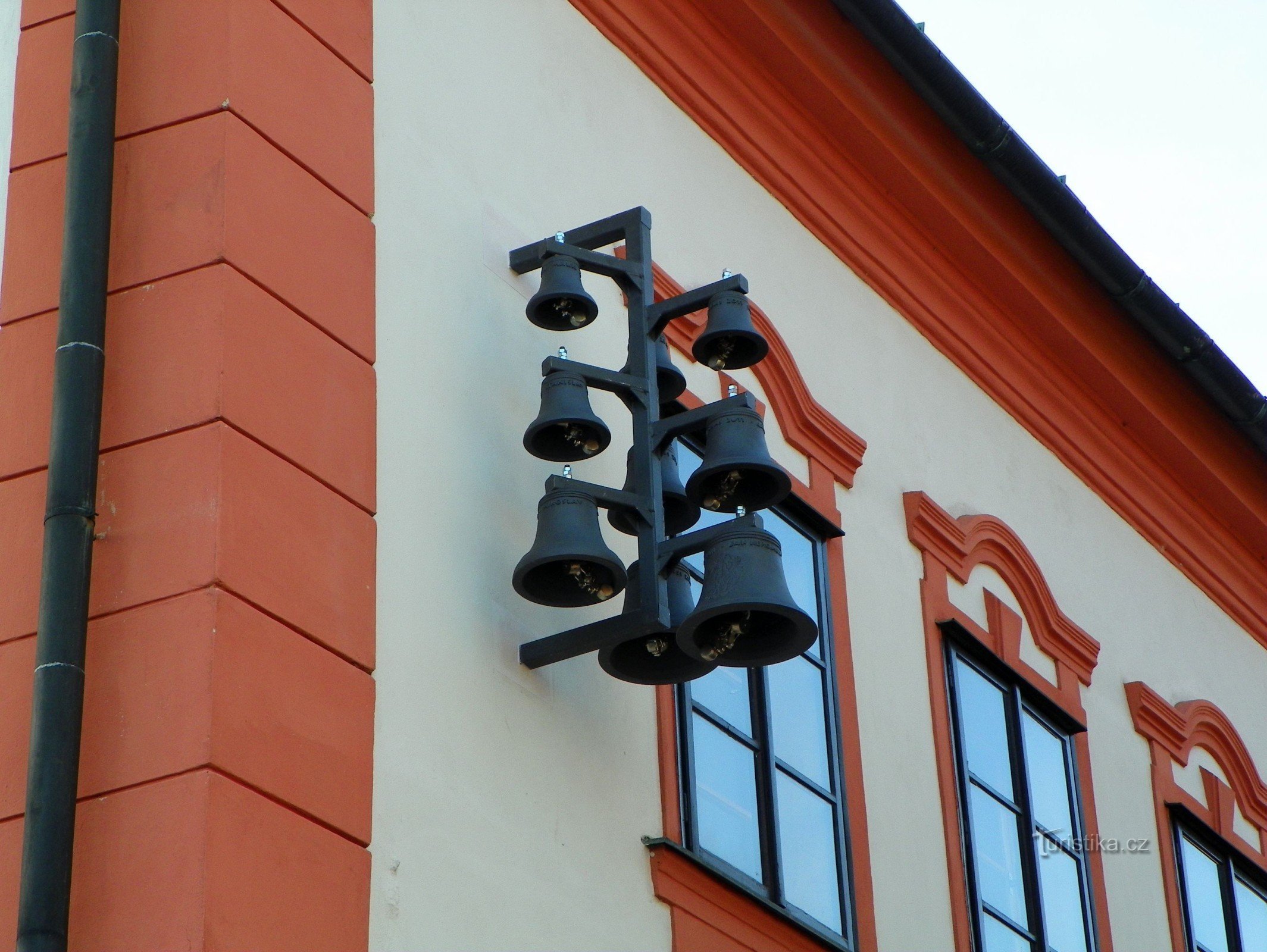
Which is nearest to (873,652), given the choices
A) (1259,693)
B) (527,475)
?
(527,475)

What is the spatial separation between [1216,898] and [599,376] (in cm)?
474

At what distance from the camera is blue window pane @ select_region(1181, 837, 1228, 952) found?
9.30 m

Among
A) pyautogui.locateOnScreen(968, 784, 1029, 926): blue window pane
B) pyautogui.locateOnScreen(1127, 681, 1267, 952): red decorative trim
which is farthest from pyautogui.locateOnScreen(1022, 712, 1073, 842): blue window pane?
pyautogui.locateOnScreen(1127, 681, 1267, 952): red decorative trim

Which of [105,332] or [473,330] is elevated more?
[473,330]

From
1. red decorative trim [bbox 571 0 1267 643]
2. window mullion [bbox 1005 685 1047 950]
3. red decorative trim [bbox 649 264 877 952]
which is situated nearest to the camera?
red decorative trim [bbox 649 264 877 952]

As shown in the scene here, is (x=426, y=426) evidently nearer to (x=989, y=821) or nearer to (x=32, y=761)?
(x=32, y=761)

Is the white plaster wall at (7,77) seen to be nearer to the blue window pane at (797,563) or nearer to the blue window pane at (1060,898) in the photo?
the blue window pane at (797,563)

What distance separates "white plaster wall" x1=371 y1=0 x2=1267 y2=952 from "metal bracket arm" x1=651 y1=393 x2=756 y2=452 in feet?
1.27

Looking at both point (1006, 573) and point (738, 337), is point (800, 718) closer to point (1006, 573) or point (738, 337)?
point (738, 337)

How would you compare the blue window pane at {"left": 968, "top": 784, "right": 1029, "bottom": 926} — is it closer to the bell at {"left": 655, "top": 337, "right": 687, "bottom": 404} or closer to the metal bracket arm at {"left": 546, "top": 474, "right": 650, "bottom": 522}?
the bell at {"left": 655, "top": 337, "right": 687, "bottom": 404}

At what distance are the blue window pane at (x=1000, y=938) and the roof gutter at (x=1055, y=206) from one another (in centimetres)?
304

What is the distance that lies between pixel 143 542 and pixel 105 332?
574 mm

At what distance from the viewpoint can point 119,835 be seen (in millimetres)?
4648

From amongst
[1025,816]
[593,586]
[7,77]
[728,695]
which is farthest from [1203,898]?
[7,77]
